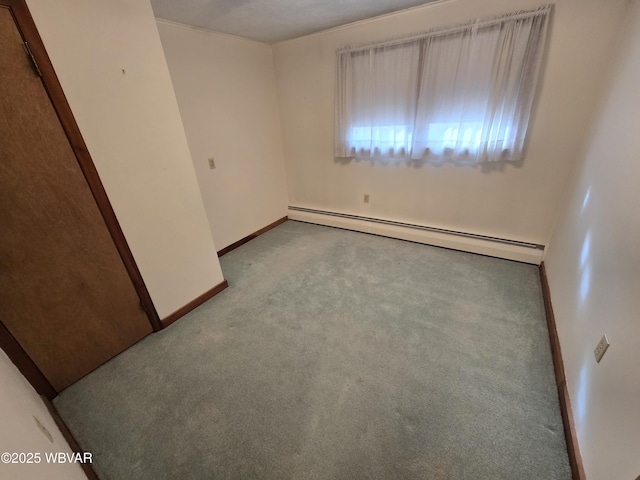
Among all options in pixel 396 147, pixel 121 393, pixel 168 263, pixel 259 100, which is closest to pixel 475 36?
pixel 396 147

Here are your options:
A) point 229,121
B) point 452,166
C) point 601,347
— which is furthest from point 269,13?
point 601,347

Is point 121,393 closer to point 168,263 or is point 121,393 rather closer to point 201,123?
point 168,263

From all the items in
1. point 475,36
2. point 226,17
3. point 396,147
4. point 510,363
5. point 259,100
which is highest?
point 226,17

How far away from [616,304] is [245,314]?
207 cm

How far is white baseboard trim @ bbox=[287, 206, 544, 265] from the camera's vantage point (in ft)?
8.25

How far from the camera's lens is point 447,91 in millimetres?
2363

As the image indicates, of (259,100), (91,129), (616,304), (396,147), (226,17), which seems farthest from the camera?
(259,100)

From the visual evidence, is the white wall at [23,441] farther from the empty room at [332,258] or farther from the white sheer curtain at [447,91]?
the white sheer curtain at [447,91]

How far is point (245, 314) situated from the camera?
205 centimetres

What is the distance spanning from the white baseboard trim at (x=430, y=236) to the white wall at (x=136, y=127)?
6.12 ft

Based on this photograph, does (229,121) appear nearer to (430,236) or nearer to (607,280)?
(430,236)

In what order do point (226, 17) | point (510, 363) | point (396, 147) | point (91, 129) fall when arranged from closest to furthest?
point (91, 129) < point (510, 363) < point (226, 17) < point (396, 147)

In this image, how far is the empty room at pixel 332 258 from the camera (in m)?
1.16

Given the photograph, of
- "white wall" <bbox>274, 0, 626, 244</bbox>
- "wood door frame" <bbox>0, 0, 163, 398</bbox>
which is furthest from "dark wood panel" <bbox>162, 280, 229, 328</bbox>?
"white wall" <bbox>274, 0, 626, 244</bbox>
